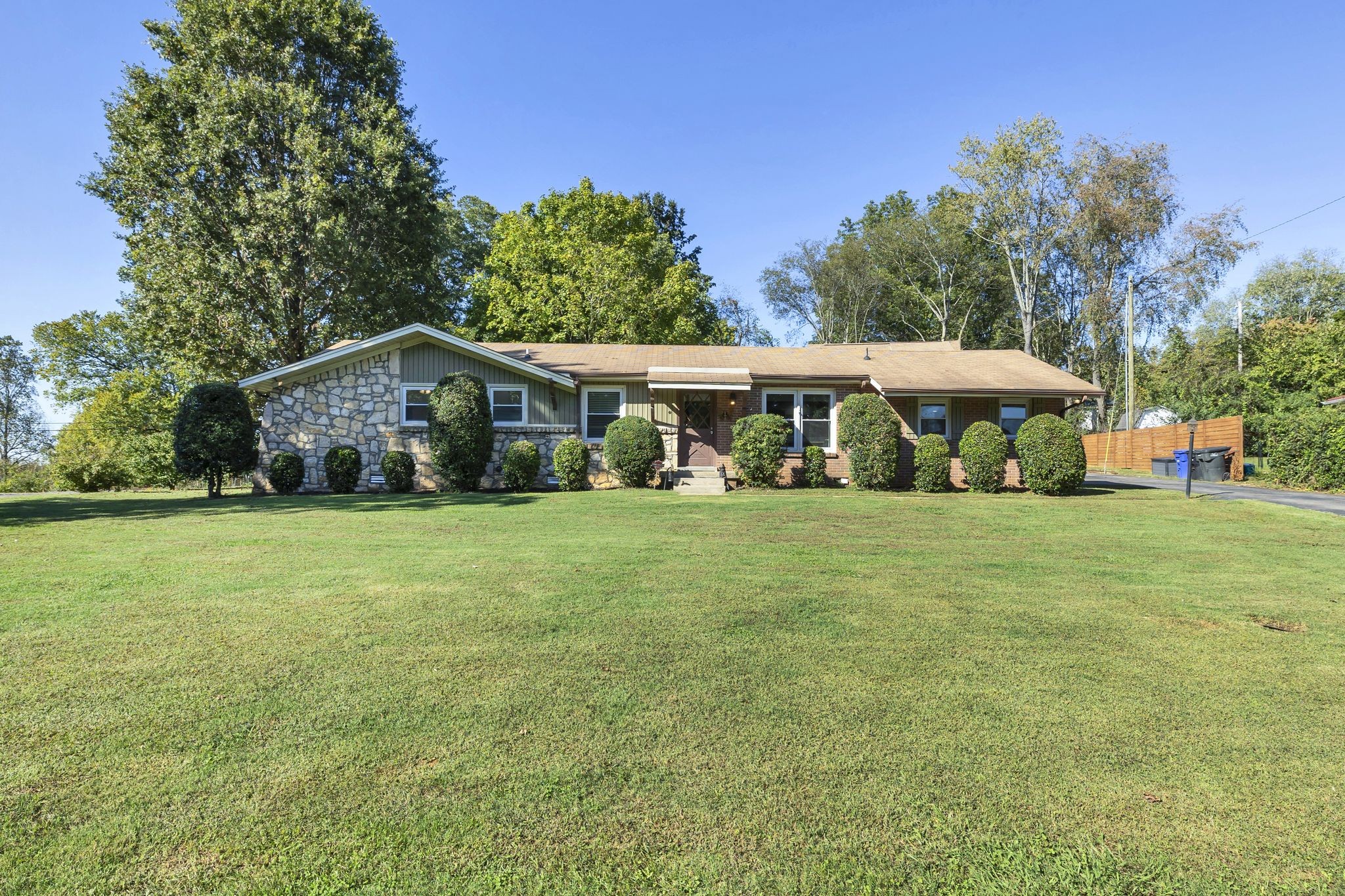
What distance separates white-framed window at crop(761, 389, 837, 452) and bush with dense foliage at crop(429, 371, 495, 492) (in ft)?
22.5

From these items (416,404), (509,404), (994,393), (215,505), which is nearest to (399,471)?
(416,404)

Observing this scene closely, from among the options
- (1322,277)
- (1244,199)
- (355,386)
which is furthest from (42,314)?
(1322,277)

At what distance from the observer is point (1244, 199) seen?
28859 mm

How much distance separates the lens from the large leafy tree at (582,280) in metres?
25.8

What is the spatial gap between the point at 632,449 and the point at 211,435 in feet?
29.1

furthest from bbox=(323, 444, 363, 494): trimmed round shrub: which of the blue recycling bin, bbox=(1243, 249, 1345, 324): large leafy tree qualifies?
bbox=(1243, 249, 1345, 324): large leafy tree

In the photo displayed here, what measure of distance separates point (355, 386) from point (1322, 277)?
1992 inches

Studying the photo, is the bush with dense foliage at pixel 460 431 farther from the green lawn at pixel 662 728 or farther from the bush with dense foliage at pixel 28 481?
the bush with dense foliage at pixel 28 481

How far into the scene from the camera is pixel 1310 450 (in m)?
15.2

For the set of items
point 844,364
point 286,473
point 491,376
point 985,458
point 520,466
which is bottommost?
point 286,473

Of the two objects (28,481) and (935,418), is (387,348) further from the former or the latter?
(28,481)

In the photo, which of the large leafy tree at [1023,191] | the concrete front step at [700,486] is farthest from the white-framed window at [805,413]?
the large leafy tree at [1023,191]

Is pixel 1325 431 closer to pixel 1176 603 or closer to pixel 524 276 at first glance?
pixel 1176 603

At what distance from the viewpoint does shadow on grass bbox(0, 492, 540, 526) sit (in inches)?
392
